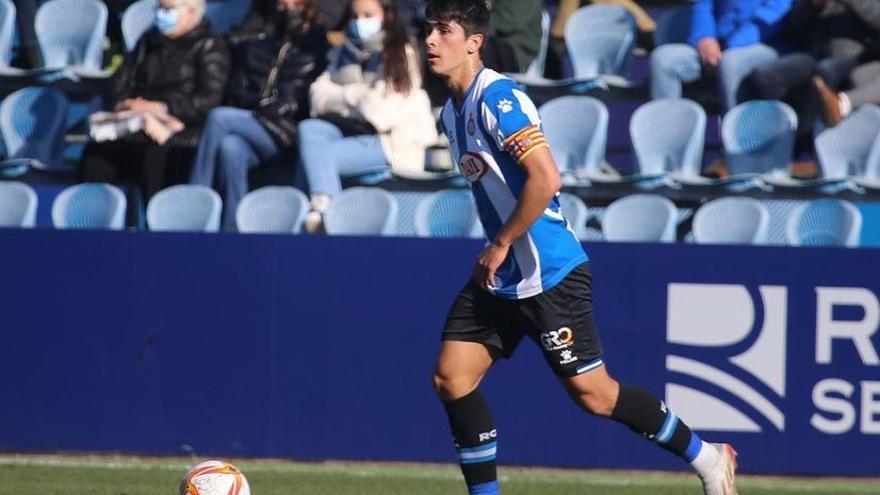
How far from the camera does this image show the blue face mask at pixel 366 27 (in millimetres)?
10477

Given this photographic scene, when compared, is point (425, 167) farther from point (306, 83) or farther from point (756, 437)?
point (756, 437)

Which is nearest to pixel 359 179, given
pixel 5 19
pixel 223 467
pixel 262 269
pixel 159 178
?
pixel 159 178

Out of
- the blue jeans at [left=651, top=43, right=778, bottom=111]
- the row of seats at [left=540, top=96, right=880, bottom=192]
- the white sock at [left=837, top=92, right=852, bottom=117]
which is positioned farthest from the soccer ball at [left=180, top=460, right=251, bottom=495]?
the white sock at [left=837, top=92, right=852, bottom=117]

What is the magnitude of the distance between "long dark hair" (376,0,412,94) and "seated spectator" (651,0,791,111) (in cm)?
187

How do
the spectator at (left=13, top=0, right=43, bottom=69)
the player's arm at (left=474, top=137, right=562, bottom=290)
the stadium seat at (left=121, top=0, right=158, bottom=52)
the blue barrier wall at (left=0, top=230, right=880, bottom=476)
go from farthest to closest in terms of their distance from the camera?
the spectator at (left=13, top=0, right=43, bottom=69) → the stadium seat at (left=121, top=0, right=158, bottom=52) → the blue barrier wall at (left=0, top=230, right=880, bottom=476) → the player's arm at (left=474, top=137, right=562, bottom=290)

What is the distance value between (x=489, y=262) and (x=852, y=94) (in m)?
5.93

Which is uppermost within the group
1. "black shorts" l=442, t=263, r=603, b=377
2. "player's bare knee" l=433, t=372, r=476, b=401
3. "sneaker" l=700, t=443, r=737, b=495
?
"black shorts" l=442, t=263, r=603, b=377

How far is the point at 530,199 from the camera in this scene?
539 cm

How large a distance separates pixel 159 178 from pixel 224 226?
664 millimetres

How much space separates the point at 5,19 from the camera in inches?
463

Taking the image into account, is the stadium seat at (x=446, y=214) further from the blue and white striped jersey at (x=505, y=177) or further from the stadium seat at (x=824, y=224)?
the blue and white striped jersey at (x=505, y=177)

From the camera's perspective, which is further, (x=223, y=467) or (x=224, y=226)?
(x=224, y=226)

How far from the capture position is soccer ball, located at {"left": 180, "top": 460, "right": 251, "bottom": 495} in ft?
19.0

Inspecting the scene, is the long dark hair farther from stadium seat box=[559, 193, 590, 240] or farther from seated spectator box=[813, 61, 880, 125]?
seated spectator box=[813, 61, 880, 125]
